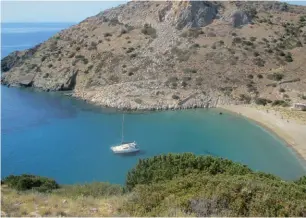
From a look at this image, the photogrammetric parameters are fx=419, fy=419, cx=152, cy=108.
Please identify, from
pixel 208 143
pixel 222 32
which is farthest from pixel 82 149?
pixel 222 32

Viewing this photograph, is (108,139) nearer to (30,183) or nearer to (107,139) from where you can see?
(107,139)

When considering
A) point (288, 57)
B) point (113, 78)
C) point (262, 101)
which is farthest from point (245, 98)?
point (113, 78)

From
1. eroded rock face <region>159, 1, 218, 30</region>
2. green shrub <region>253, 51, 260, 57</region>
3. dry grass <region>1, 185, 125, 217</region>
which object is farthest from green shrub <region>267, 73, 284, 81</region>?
dry grass <region>1, 185, 125, 217</region>

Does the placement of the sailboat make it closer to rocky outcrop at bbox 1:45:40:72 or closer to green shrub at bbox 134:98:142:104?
green shrub at bbox 134:98:142:104

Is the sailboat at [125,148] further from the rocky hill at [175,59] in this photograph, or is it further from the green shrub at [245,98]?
the green shrub at [245,98]

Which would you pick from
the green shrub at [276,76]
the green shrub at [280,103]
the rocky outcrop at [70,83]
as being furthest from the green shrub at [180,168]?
the rocky outcrop at [70,83]
